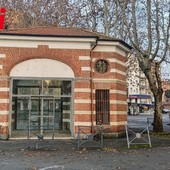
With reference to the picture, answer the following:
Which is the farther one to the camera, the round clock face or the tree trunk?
the tree trunk

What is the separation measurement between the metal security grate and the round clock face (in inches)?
51.2

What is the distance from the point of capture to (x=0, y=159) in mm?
12438

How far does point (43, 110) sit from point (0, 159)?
8.16m

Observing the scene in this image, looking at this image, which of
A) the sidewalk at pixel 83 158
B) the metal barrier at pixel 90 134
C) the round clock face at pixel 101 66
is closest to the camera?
the sidewalk at pixel 83 158

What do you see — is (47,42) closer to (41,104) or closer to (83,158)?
(41,104)

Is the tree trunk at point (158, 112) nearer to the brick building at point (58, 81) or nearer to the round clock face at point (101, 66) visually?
the brick building at point (58, 81)

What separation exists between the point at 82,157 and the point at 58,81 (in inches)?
308

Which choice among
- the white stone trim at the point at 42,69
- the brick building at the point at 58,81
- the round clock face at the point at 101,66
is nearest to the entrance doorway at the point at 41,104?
the brick building at the point at 58,81

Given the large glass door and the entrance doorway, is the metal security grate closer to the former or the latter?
the entrance doorway

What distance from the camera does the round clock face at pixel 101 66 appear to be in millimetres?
20938

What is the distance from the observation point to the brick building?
64.5 feet

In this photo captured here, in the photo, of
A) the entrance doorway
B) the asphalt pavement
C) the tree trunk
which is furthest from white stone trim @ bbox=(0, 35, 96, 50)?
the tree trunk

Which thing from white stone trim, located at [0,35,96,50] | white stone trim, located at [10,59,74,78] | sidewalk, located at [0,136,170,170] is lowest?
sidewalk, located at [0,136,170,170]

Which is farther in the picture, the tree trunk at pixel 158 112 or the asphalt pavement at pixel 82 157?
the tree trunk at pixel 158 112
